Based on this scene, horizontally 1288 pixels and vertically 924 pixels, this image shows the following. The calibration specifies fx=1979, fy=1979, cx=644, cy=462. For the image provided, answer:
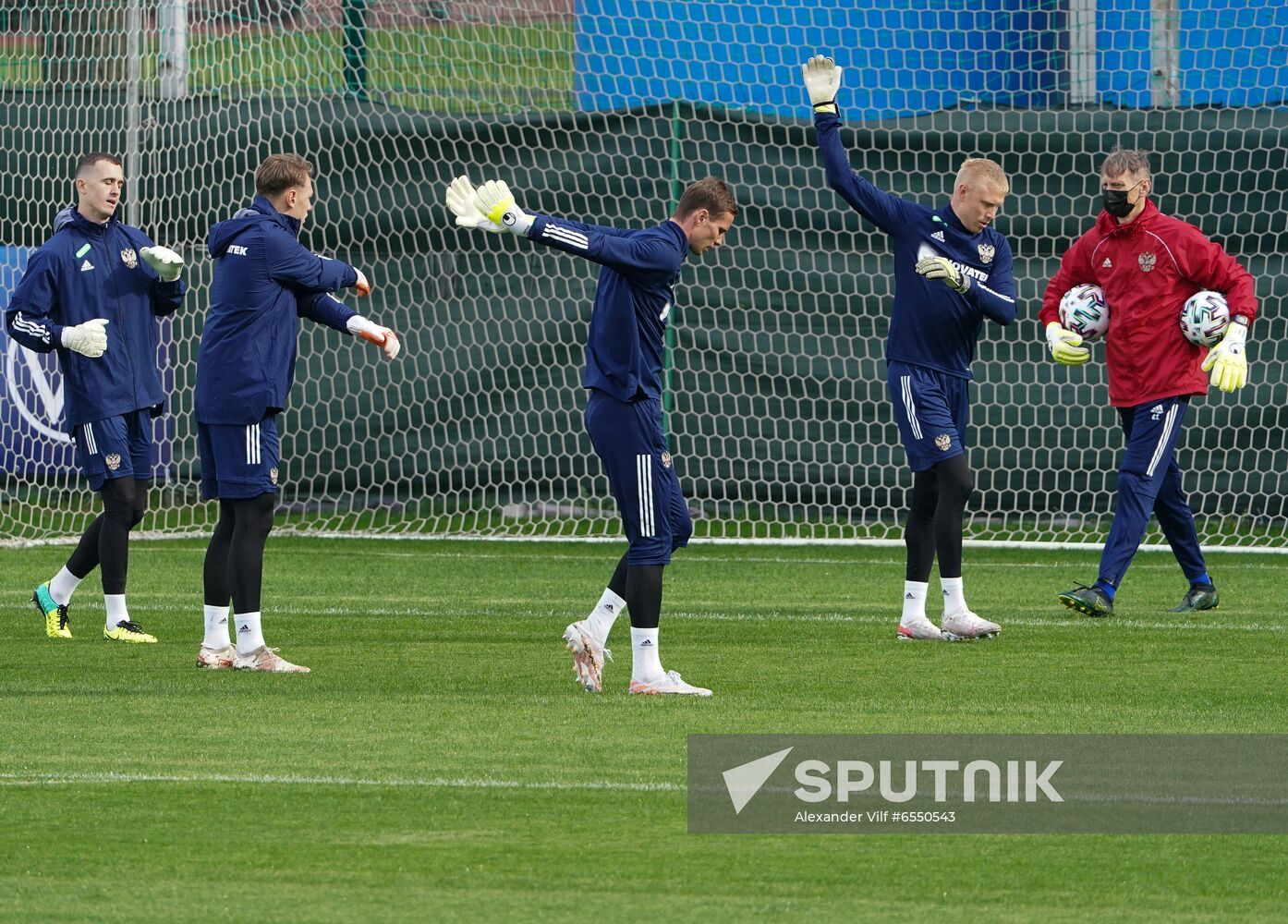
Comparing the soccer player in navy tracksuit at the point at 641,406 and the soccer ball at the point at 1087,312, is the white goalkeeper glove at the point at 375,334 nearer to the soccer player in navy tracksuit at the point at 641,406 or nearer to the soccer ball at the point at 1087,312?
the soccer player in navy tracksuit at the point at 641,406

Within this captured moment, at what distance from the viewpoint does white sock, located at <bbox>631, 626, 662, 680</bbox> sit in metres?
6.98

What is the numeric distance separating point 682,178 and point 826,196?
0.99 metres

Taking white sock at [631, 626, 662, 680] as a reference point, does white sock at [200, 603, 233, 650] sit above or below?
below

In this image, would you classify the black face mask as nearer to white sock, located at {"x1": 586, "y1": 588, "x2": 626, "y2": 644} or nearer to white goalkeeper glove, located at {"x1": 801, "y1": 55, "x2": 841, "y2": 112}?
white goalkeeper glove, located at {"x1": 801, "y1": 55, "x2": 841, "y2": 112}

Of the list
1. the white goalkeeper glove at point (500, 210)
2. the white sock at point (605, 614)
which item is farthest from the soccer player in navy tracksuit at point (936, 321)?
the white goalkeeper glove at point (500, 210)

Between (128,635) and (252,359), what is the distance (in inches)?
66.2

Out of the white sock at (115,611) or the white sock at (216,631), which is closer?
the white sock at (216,631)

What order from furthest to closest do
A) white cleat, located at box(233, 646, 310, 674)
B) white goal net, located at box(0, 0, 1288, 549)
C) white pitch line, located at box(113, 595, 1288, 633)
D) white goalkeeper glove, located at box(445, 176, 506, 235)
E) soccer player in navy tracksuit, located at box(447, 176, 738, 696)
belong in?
white goal net, located at box(0, 0, 1288, 549) < white pitch line, located at box(113, 595, 1288, 633) < white cleat, located at box(233, 646, 310, 674) < soccer player in navy tracksuit, located at box(447, 176, 738, 696) < white goalkeeper glove, located at box(445, 176, 506, 235)

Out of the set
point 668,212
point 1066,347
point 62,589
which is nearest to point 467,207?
point 62,589

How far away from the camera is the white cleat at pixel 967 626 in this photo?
28.1 ft

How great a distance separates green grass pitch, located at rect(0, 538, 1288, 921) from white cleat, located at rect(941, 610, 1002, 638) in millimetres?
103

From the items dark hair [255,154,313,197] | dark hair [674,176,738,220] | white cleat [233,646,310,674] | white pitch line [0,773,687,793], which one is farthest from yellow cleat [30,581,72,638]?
dark hair [674,176,738,220]

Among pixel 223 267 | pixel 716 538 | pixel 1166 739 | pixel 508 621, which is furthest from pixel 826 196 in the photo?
pixel 1166 739

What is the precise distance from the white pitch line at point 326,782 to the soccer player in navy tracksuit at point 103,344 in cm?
305
